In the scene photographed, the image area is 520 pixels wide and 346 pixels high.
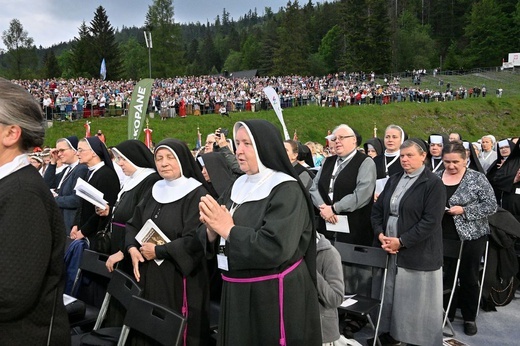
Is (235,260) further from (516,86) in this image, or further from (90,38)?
(90,38)

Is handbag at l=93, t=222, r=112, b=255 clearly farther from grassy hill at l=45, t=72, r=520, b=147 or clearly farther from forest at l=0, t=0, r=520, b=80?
forest at l=0, t=0, r=520, b=80

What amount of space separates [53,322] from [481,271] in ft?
17.5

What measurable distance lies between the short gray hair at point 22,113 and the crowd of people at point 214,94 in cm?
2337

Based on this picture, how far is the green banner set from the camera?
12227 millimetres

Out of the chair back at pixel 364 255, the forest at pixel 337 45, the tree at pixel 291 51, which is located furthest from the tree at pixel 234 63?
the chair back at pixel 364 255

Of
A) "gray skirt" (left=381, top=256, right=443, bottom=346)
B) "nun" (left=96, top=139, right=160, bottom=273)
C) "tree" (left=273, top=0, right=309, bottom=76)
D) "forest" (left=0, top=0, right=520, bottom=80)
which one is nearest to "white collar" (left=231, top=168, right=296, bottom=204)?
"nun" (left=96, top=139, right=160, bottom=273)

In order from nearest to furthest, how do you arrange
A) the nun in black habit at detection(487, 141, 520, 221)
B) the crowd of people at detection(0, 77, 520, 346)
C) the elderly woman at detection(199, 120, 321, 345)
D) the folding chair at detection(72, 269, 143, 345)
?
the crowd of people at detection(0, 77, 520, 346) < the elderly woman at detection(199, 120, 321, 345) < the folding chair at detection(72, 269, 143, 345) < the nun in black habit at detection(487, 141, 520, 221)

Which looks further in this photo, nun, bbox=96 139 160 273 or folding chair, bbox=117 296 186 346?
nun, bbox=96 139 160 273

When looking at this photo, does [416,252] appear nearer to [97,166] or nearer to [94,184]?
[94,184]

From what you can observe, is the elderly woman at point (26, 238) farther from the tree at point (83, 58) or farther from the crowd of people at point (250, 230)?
the tree at point (83, 58)

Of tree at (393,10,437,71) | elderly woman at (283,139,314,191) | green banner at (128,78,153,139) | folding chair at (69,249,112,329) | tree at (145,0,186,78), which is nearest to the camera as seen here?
folding chair at (69,249,112,329)

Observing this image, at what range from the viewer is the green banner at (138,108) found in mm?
12227

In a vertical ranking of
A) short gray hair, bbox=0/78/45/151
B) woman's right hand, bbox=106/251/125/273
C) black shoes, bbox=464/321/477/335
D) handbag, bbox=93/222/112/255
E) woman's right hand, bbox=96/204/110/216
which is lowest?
black shoes, bbox=464/321/477/335

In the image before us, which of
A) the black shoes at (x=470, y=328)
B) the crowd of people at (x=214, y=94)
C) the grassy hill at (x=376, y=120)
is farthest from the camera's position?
the crowd of people at (x=214, y=94)
